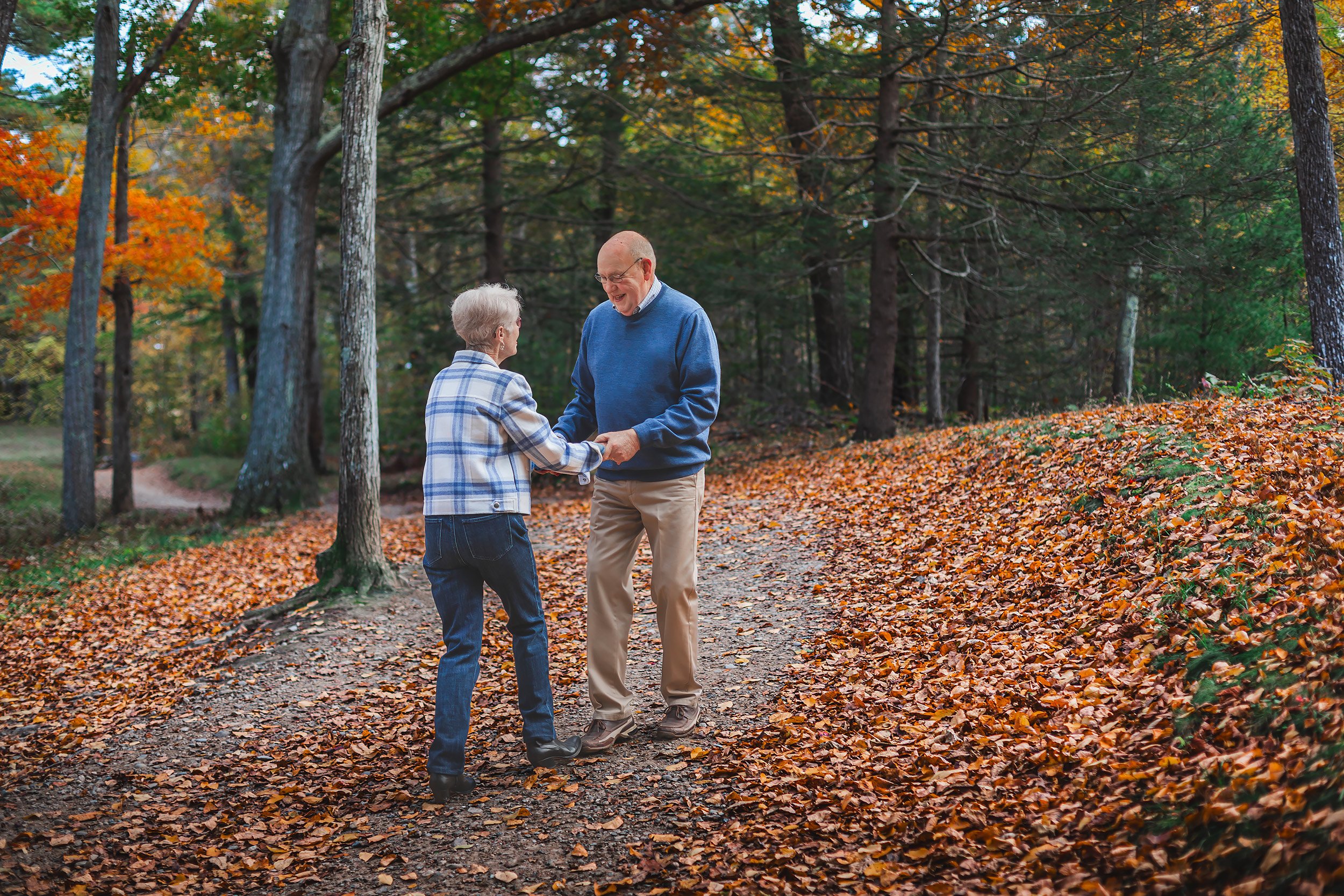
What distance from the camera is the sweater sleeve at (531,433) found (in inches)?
141

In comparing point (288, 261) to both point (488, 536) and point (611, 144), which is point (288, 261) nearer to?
point (611, 144)

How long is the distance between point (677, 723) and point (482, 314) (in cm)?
208

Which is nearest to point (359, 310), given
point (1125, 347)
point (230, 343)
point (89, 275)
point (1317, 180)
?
point (89, 275)

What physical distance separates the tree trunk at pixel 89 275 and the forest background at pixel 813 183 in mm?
1055

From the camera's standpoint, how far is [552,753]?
3.90 metres

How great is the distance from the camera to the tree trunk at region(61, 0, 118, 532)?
12.5 m

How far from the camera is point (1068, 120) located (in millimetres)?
11547

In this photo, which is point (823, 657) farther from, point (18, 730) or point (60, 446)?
point (60, 446)

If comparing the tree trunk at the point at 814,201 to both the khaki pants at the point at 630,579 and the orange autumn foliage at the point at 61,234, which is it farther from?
the orange autumn foliage at the point at 61,234

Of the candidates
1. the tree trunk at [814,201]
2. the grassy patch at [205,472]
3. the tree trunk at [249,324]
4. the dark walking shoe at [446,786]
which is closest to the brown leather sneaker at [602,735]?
the dark walking shoe at [446,786]

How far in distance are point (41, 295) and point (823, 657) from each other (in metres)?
16.5

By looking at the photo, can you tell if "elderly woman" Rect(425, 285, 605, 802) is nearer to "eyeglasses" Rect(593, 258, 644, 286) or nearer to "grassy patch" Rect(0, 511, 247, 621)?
"eyeglasses" Rect(593, 258, 644, 286)

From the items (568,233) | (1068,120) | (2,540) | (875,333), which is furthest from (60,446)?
(1068,120)

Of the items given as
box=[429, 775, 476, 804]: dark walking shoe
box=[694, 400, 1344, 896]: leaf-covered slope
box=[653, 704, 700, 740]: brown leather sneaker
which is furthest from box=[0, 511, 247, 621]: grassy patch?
box=[694, 400, 1344, 896]: leaf-covered slope
